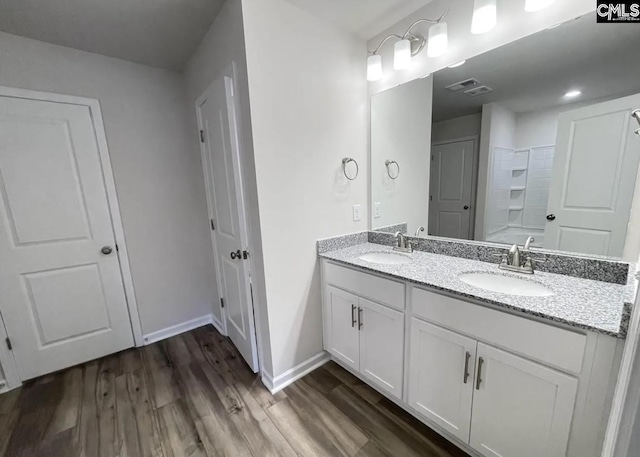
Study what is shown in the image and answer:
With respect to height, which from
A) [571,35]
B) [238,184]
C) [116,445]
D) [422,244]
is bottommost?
[116,445]

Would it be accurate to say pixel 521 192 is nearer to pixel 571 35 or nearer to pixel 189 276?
pixel 571 35

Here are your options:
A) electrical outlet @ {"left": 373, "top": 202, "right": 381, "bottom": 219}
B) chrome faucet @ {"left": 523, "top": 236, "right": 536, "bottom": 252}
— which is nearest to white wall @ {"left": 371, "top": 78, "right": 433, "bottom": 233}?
electrical outlet @ {"left": 373, "top": 202, "right": 381, "bottom": 219}

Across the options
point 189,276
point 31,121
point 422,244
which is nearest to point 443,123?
point 422,244

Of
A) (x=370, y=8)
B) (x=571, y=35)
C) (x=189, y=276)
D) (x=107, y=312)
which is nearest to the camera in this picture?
(x=571, y=35)

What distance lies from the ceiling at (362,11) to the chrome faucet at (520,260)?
150 cm

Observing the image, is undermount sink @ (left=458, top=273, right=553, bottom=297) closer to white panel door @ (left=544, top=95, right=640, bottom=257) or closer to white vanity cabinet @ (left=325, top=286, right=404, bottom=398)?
white panel door @ (left=544, top=95, right=640, bottom=257)

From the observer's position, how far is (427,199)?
184cm

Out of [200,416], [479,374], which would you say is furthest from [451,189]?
[200,416]

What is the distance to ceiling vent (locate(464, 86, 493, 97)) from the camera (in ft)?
4.90

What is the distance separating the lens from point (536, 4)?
116 cm

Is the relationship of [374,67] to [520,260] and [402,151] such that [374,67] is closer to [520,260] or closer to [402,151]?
[402,151]

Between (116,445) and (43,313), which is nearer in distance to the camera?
(116,445)

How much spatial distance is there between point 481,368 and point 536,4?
5.41ft

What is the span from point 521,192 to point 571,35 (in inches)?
28.5
